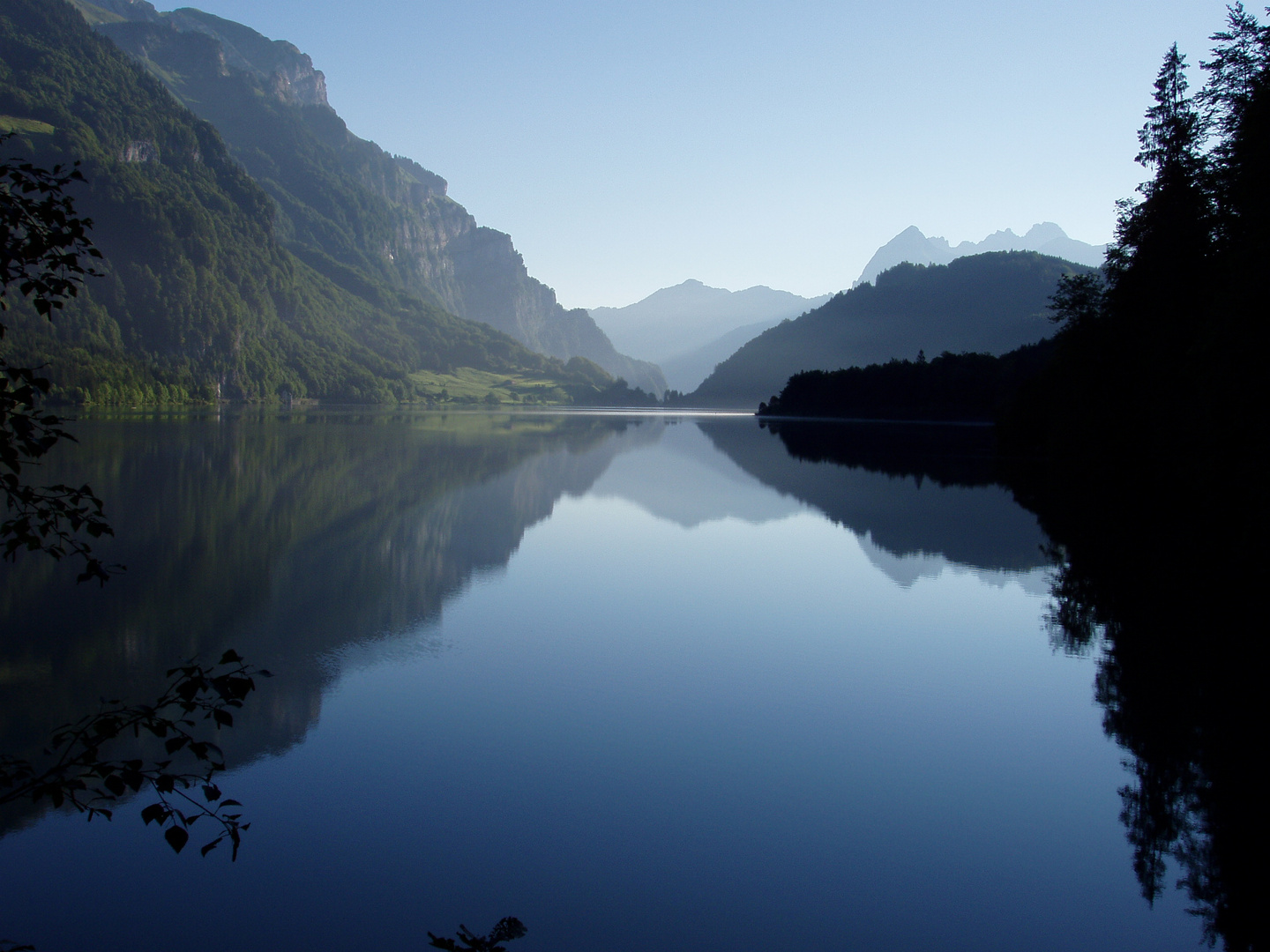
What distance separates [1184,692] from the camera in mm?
10781

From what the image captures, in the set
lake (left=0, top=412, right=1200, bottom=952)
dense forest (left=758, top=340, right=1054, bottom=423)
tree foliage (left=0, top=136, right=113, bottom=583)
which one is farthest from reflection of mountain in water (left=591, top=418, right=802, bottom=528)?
dense forest (left=758, top=340, right=1054, bottom=423)

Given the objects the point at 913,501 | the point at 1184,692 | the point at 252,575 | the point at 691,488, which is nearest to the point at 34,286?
the point at 1184,692

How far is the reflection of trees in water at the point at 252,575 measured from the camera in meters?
10.2

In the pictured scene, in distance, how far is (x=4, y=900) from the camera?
612cm

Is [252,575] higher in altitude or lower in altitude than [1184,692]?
lower

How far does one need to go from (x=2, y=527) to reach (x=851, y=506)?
28154 mm

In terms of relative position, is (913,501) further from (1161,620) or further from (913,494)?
(1161,620)

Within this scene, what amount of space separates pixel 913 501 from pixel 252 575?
23.6 meters

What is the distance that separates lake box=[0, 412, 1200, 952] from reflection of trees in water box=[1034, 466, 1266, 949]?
30cm

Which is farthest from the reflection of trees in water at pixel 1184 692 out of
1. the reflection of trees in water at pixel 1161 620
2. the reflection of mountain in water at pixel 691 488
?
the reflection of mountain in water at pixel 691 488

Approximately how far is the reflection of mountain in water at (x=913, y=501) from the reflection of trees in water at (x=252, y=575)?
9756 millimetres

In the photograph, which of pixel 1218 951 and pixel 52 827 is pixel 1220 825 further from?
pixel 52 827

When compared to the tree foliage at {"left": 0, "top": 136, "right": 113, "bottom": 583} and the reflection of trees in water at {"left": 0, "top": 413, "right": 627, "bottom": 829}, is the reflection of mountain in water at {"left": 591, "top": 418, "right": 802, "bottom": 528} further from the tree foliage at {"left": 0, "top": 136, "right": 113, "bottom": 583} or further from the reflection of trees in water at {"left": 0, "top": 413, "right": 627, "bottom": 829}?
the tree foliage at {"left": 0, "top": 136, "right": 113, "bottom": 583}

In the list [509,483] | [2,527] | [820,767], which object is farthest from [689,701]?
[509,483]
